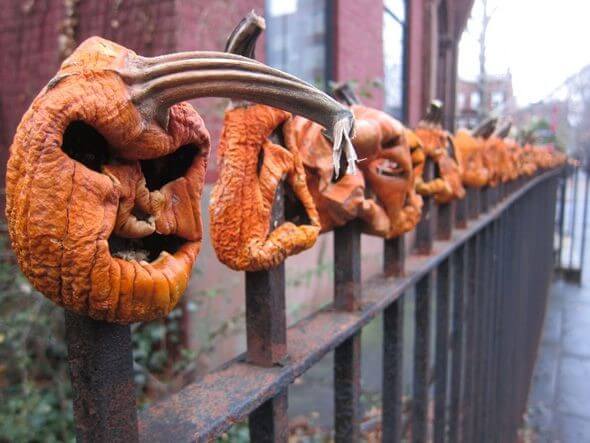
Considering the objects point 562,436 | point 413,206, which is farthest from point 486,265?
point 562,436

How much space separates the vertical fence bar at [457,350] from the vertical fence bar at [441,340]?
0.10 metres

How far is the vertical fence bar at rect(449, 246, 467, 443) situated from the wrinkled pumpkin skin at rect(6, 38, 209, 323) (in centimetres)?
157

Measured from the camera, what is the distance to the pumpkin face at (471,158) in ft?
6.33

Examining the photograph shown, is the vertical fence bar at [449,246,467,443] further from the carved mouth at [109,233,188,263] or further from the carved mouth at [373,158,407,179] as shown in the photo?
the carved mouth at [109,233,188,263]

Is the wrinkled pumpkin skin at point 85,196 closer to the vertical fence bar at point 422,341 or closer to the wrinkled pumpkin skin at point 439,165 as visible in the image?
the wrinkled pumpkin skin at point 439,165

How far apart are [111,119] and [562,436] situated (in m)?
4.27

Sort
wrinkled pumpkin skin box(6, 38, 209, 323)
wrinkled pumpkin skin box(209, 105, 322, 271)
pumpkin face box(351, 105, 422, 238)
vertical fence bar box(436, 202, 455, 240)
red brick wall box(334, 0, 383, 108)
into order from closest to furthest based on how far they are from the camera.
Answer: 1. wrinkled pumpkin skin box(6, 38, 209, 323)
2. wrinkled pumpkin skin box(209, 105, 322, 271)
3. pumpkin face box(351, 105, 422, 238)
4. vertical fence bar box(436, 202, 455, 240)
5. red brick wall box(334, 0, 383, 108)

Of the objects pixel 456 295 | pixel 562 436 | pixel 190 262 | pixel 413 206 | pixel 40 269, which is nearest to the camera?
pixel 40 269

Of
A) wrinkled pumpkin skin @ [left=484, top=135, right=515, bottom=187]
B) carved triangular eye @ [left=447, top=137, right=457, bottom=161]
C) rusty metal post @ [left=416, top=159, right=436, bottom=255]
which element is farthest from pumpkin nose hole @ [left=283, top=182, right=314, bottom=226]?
wrinkled pumpkin skin @ [left=484, top=135, right=515, bottom=187]

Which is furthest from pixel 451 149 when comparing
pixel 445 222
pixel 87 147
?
pixel 87 147

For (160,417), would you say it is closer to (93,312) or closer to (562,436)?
(93,312)

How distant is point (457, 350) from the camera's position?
1851 millimetres

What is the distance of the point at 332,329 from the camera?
89cm

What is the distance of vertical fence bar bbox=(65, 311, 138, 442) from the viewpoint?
47cm
